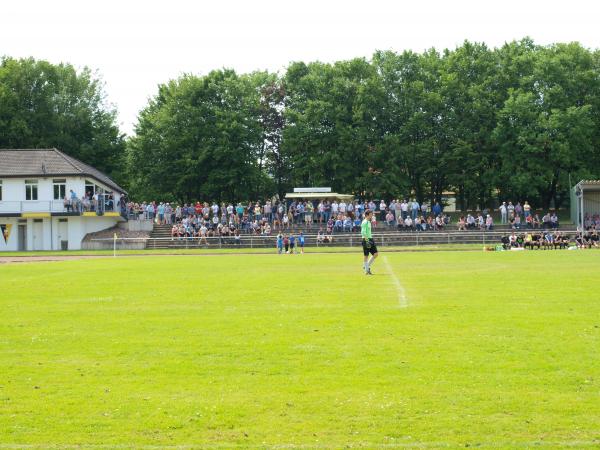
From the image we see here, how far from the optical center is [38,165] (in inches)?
2709

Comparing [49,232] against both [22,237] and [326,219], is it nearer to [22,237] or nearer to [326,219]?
[22,237]

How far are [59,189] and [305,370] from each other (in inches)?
2425

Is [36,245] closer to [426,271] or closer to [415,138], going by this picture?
[415,138]

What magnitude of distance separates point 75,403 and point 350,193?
67.2 metres

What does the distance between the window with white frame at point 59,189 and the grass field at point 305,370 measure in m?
49.7

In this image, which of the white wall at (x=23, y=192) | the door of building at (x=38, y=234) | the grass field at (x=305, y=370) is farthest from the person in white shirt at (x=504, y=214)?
the grass field at (x=305, y=370)

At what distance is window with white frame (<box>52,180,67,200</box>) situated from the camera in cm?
6869

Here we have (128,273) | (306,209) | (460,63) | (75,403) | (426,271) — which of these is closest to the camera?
(75,403)

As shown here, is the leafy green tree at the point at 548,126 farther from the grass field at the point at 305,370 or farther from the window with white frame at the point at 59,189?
the grass field at the point at 305,370

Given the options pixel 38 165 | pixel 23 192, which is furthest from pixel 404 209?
pixel 23 192

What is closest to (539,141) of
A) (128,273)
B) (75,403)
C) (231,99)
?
(231,99)

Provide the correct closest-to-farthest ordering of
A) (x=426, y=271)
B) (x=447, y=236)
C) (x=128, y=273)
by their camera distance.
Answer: (x=426, y=271) → (x=128, y=273) → (x=447, y=236)

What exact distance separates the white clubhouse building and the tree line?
Answer: 974 centimetres

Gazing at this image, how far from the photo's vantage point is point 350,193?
7594cm
